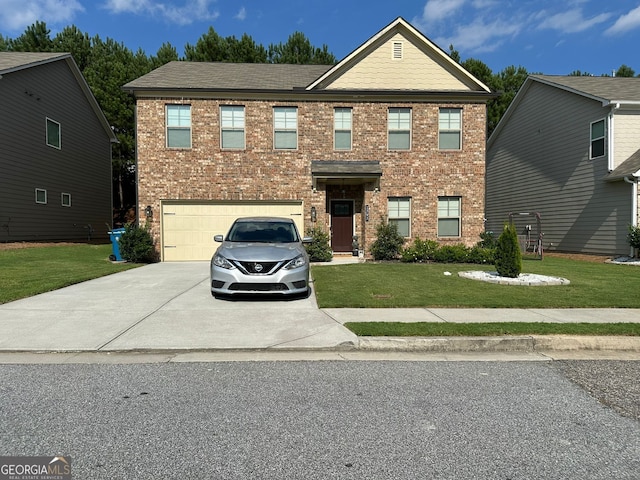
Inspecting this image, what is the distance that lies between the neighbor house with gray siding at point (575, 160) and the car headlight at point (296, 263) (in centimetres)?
1306

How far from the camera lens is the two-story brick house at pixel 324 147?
1454 cm

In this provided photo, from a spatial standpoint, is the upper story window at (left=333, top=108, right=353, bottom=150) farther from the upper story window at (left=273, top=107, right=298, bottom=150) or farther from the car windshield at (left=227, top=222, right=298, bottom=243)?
the car windshield at (left=227, top=222, right=298, bottom=243)

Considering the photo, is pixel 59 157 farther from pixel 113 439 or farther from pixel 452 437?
pixel 452 437

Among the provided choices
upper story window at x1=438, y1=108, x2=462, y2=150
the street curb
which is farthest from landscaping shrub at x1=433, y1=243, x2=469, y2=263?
the street curb

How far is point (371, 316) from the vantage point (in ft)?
20.3

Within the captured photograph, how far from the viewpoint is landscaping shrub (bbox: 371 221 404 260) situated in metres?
14.4

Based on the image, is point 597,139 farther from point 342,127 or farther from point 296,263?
point 296,263

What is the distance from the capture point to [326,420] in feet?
10.2

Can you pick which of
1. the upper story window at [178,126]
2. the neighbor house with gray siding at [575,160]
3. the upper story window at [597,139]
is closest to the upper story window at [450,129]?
the neighbor house with gray siding at [575,160]

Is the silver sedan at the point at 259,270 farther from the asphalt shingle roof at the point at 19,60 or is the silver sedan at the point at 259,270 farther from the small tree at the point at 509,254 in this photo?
the asphalt shingle roof at the point at 19,60

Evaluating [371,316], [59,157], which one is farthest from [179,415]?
[59,157]

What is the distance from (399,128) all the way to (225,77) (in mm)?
7225

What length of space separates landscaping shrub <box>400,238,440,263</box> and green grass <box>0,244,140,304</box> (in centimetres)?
914

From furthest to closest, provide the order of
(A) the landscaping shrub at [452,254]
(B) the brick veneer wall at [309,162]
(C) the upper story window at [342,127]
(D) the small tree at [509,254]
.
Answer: (C) the upper story window at [342,127]
(B) the brick veneer wall at [309,162]
(A) the landscaping shrub at [452,254]
(D) the small tree at [509,254]
